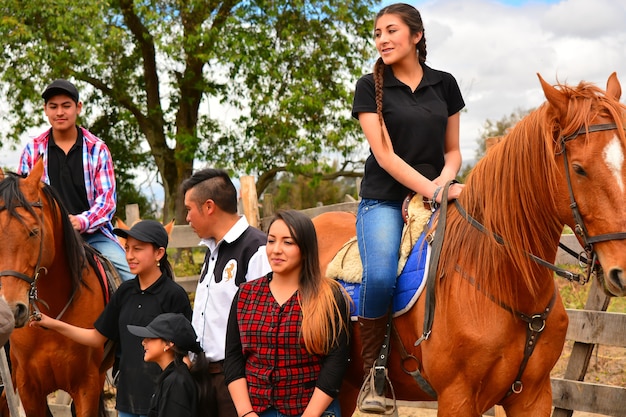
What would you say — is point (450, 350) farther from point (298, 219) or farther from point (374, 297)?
point (298, 219)

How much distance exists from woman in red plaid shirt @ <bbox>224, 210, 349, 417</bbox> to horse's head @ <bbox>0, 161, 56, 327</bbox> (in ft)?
4.38

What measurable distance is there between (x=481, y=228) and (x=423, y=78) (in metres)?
0.99

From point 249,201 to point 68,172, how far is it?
3.45 metres

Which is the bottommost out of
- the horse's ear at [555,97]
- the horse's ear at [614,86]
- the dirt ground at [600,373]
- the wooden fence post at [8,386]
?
the dirt ground at [600,373]

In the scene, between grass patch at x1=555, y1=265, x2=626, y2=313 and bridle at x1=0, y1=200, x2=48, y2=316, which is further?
grass patch at x1=555, y1=265, x2=626, y2=313

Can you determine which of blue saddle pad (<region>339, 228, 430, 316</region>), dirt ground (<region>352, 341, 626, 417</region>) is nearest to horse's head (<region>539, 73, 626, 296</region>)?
blue saddle pad (<region>339, 228, 430, 316</region>)

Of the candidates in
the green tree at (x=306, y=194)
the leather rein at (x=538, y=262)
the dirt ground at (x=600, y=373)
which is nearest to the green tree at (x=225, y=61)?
the green tree at (x=306, y=194)

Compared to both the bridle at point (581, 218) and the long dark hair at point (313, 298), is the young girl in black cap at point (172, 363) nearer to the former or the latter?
the long dark hair at point (313, 298)

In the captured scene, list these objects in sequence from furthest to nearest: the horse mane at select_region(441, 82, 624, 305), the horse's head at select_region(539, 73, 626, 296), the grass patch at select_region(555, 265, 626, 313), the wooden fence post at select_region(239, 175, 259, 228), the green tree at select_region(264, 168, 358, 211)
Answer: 1. the green tree at select_region(264, 168, 358, 211)
2. the grass patch at select_region(555, 265, 626, 313)
3. the wooden fence post at select_region(239, 175, 259, 228)
4. the horse mane at select_region(441, 82, 624, 305)
5. the horse's head at select_region(539, 73, 626, 296)

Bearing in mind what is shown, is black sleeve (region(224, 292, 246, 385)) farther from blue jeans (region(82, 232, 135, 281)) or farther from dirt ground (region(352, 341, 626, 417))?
dirt ground (region(352, 341, 626, 417))

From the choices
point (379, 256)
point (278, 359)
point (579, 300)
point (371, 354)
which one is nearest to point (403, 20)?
point (379, 256)

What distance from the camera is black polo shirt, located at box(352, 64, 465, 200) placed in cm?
412

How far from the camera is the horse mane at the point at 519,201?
11.0ft

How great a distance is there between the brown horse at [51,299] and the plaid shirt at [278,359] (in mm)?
1534
